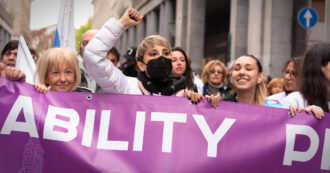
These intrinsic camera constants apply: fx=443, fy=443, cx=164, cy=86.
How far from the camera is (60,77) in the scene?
11.8ft

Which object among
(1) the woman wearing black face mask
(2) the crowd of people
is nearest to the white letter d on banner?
(2) the crowd of people

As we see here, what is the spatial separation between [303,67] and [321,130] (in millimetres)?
758

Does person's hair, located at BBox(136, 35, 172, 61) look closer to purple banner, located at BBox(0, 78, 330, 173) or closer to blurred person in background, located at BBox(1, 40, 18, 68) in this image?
purple banner, located at BBox(0, 78, 330, 173)

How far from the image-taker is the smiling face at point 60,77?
3609 millimetres

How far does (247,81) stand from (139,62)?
1.03 meters

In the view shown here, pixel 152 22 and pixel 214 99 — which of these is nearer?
pixel 214 99

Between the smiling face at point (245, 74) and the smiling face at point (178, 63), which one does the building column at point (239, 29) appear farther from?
the smiling face at point (245, 74)

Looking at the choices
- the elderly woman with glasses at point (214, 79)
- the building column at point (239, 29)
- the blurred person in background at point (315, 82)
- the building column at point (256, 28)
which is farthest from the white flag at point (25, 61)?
the building column at point (239, 29)

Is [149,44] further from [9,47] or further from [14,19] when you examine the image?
[9,47]

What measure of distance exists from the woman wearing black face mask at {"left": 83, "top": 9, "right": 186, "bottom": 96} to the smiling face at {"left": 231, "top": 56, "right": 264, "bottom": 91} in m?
0.61

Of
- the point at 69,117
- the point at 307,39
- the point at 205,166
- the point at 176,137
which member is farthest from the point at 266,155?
the point at 307,39

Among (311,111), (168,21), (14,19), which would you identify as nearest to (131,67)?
(14,19)

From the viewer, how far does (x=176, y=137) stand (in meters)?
3.36

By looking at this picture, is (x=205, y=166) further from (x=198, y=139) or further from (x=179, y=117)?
(x=179, y=117)
